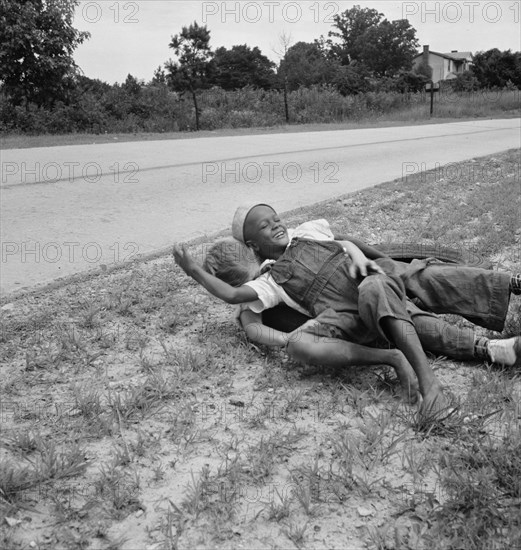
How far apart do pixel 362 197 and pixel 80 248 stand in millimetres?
3308

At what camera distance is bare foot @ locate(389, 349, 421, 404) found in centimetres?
279

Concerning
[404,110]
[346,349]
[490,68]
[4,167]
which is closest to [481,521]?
[346,349]

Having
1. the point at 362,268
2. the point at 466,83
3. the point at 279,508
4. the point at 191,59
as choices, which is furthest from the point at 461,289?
the point at 466,83

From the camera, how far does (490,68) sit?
140 feet

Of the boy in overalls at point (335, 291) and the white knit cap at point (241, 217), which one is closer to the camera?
the boy in overalls at point (335, 291)

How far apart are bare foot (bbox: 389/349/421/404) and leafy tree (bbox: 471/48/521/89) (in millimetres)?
41562

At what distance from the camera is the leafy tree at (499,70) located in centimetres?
4088

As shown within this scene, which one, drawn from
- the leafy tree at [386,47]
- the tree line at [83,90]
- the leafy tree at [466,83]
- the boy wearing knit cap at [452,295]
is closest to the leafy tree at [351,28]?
the leafy tree at [386,47]

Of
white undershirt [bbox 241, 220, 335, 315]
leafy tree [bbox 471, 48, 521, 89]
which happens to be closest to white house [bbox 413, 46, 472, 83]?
leafy tree [bbox 471, 48, 521, 89]

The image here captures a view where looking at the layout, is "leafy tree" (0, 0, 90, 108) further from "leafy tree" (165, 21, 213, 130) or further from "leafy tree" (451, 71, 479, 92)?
"leafy tree" (451, 71, 479, 92)

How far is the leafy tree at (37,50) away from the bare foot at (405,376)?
70.4 feet

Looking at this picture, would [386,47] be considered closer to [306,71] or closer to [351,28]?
[351,28]

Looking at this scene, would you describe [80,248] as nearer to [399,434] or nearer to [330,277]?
[330,277]

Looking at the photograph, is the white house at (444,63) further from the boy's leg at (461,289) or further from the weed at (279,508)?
the weed at (279,508)
